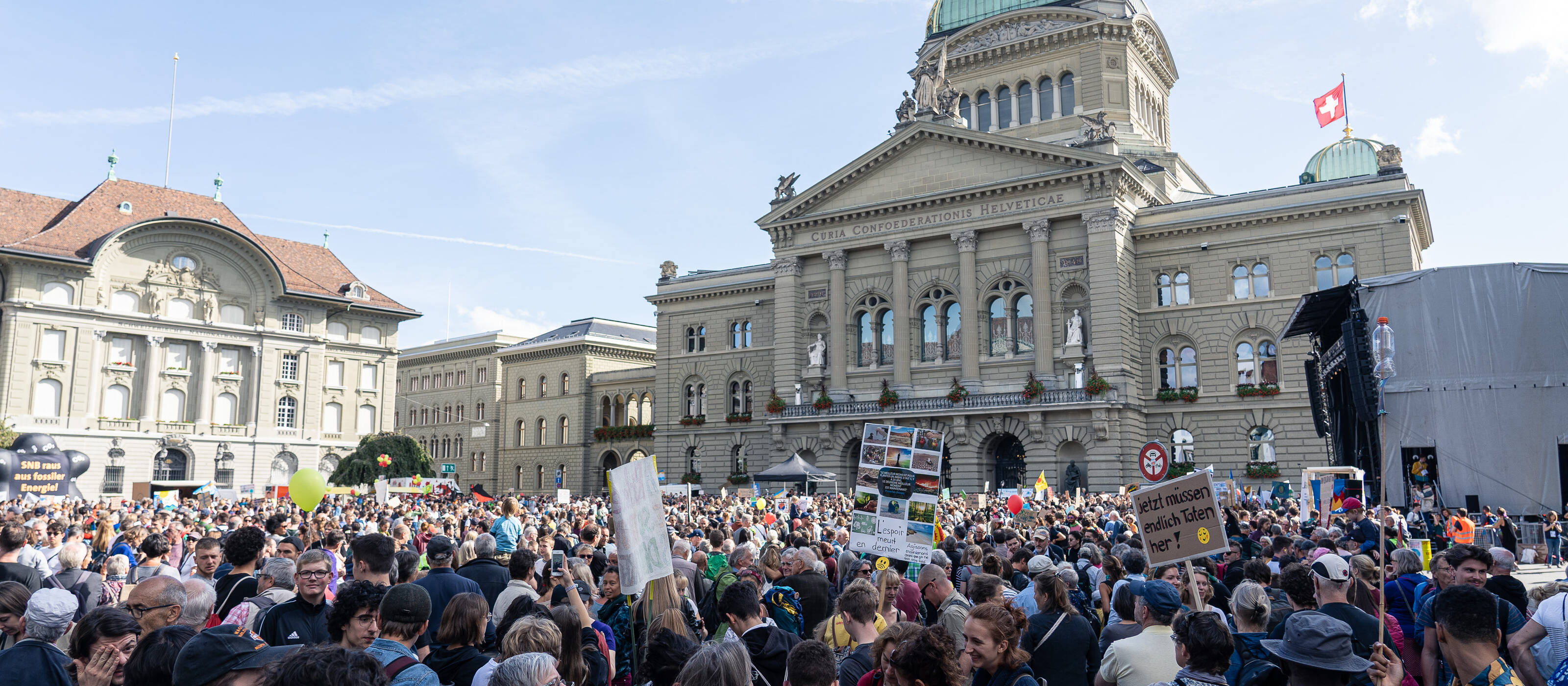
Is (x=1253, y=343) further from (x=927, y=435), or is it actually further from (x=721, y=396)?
(x=927, y=435)

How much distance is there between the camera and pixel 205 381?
190 ft

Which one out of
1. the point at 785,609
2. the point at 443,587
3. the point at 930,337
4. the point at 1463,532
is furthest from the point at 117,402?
the point at 1463,532

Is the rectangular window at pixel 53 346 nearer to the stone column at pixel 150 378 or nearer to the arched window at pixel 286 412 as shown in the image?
the stone column at pixel 150 378

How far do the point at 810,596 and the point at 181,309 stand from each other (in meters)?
58.7

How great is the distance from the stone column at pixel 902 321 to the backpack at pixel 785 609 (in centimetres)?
3845

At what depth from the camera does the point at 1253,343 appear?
4278cm

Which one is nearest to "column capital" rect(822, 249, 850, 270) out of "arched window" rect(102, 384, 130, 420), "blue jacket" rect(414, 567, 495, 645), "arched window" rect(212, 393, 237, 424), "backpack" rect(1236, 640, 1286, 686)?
"arched window" rect(212, 393, 237, 424)

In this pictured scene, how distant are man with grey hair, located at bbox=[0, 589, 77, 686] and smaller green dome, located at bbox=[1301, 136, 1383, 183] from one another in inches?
2229

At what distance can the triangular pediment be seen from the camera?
4353 cm

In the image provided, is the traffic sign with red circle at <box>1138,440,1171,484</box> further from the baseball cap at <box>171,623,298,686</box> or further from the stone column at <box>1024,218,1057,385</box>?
the stone column at <box>1024,218,1057,385</box>

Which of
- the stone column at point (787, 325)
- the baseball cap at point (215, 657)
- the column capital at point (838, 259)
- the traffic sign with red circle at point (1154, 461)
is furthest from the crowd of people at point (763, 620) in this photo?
the stone column at point (787, 325)

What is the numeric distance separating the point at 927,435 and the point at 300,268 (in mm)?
62159

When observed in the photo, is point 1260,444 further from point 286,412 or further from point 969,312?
point 286,412

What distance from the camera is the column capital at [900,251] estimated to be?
4712cm
